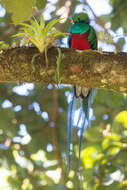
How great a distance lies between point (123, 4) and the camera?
3.58 metres

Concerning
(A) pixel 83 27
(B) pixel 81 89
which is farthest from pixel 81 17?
(B) pixel 81 89

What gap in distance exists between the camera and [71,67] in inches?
67.1

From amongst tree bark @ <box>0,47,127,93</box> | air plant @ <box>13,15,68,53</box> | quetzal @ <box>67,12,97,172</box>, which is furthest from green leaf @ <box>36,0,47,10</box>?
quetzal @ <box>67,12,97,172</box>

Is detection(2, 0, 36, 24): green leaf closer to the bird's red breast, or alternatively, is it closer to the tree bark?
the tree bark

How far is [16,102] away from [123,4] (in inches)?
73.8

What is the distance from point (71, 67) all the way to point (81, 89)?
1068 millimetres

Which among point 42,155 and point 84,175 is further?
point 42,155

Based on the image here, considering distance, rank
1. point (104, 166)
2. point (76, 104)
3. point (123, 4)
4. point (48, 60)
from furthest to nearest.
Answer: point (123, 4), point (104, 166), point (76, 104), point (48, 60)

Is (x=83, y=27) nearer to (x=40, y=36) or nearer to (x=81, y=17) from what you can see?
(x=81, y=17)

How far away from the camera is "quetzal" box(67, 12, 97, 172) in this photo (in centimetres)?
272

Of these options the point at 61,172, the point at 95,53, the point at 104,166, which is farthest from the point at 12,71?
the point at 61,172

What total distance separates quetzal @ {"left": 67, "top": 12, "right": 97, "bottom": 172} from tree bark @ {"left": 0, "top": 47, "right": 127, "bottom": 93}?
1.00 meters

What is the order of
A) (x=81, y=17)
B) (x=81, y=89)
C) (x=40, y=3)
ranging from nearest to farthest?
(x=40, y=3) < (x=81, y=89) < (x=81, y=17)

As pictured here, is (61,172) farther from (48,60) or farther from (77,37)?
(48,60)
